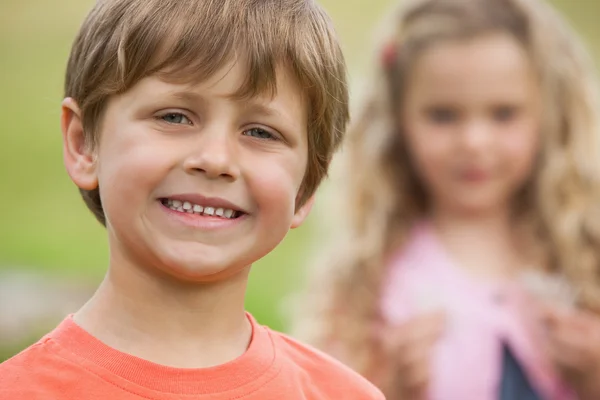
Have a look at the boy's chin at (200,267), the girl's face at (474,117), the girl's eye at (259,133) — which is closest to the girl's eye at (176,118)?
the girl's eye at (259,133)

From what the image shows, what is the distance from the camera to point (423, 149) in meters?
4.13

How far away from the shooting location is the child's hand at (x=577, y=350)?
4.04m

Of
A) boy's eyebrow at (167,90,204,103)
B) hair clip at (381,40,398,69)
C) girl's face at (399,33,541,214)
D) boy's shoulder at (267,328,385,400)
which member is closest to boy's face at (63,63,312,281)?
boy's eyebrow at (167,90,204,103)

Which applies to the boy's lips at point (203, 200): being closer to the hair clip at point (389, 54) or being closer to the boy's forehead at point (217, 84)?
the boy's forehead at point (217, 84)

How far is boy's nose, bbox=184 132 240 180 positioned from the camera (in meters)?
1.86

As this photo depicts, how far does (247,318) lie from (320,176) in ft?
1.11

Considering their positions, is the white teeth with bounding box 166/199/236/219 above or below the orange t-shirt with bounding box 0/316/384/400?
above

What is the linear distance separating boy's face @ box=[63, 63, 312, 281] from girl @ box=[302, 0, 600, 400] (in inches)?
85.7

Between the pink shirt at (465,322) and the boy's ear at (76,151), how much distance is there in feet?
7.46

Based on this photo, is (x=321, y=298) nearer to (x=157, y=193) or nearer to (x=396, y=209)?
(x=396, y=209)

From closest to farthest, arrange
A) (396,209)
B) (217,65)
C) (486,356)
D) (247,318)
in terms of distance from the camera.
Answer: (217,65), (247,318), (486,356), (396,209)

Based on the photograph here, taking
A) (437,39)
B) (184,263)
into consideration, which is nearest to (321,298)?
(437,39)

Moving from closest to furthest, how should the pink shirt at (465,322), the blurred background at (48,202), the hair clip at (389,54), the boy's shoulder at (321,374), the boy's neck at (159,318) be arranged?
the boy's neck at (159,318) < the boy's shoulder at (321,374) < the pink shirt at (465,322) < the hair clip at (389,54) < the blurred background at (48,202)

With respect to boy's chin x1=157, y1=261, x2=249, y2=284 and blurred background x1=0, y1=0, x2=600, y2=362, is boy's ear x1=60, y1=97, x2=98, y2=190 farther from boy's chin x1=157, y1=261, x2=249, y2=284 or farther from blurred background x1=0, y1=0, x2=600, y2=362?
blurred background x1=0, y1=0, x2=600, y2=362
